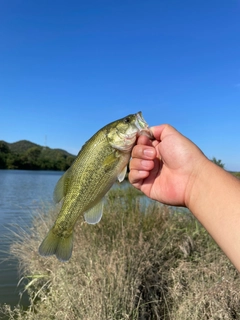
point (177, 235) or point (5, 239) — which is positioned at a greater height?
point (177, 235)

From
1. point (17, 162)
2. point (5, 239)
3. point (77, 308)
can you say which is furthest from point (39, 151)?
point (77, 308)

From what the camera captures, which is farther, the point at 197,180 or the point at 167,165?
the point at 167,165

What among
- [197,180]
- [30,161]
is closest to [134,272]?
[197,180]

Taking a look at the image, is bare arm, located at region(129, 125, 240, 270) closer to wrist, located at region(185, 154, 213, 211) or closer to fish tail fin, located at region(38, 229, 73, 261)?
Answer: wrist, located at region(185, 154, 213, 211)

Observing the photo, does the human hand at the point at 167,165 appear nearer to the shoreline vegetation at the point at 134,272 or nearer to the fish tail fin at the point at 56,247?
the fish tail fin at the point at 56,247

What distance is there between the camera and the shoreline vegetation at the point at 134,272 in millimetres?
4645

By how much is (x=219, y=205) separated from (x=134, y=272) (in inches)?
144

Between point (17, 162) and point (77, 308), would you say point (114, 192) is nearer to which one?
point (77, 308)

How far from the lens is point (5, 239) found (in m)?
10.9

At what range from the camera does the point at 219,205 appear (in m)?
2.34

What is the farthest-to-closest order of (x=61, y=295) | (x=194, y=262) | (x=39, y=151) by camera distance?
1. (x=39, y=151)
2. (x=194, y=262)
3. (x=61, y=295)

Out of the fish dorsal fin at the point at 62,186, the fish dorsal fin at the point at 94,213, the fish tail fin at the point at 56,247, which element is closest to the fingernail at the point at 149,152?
the fish dorsal fin at the point at 94,213

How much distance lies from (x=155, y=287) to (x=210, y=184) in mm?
3843

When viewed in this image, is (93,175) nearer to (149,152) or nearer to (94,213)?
(94,213)
